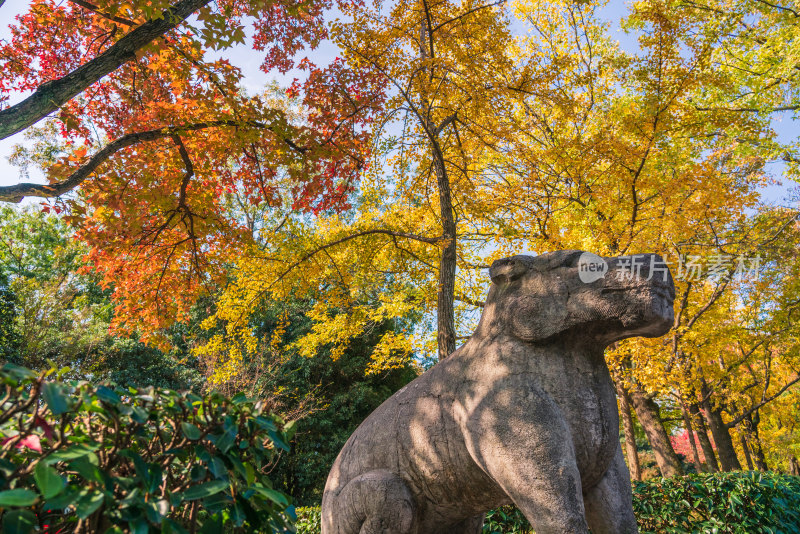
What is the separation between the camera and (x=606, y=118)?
375 inches

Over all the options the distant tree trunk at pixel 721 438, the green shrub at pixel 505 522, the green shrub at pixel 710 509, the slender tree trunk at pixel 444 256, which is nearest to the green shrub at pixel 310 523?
the green shrub at pixel 710 509

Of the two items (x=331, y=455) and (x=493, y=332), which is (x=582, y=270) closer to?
(x=493, y=332)

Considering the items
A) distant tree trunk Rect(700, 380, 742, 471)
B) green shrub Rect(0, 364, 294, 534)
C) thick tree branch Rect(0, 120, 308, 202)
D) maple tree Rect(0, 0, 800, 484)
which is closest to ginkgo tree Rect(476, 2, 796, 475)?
maple tree Rect(0, 0, 800, 484)

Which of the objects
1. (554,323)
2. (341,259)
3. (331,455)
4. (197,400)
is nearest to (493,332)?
(554,323)

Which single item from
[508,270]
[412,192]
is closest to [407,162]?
[412,192]

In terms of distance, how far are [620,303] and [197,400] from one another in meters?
Answer: 1.85

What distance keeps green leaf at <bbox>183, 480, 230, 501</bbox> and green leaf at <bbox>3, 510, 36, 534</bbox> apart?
0.32 metres

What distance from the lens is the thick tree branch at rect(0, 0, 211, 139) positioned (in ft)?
11.6

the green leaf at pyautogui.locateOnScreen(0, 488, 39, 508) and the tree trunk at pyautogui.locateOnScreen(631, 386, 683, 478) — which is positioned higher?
the green leaf at pyautogui.locateOnScreen(0, 488, 39, 508)

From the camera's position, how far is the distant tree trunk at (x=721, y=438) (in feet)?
36.7

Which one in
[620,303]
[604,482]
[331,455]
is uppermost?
[620,303]

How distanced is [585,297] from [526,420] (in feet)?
2.19

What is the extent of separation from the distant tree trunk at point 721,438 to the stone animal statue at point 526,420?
37.9 ft

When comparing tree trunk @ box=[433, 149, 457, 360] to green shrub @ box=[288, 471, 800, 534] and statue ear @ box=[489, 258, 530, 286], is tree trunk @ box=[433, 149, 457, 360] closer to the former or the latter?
green shrub @ box=[288, 471, 800, 534]
